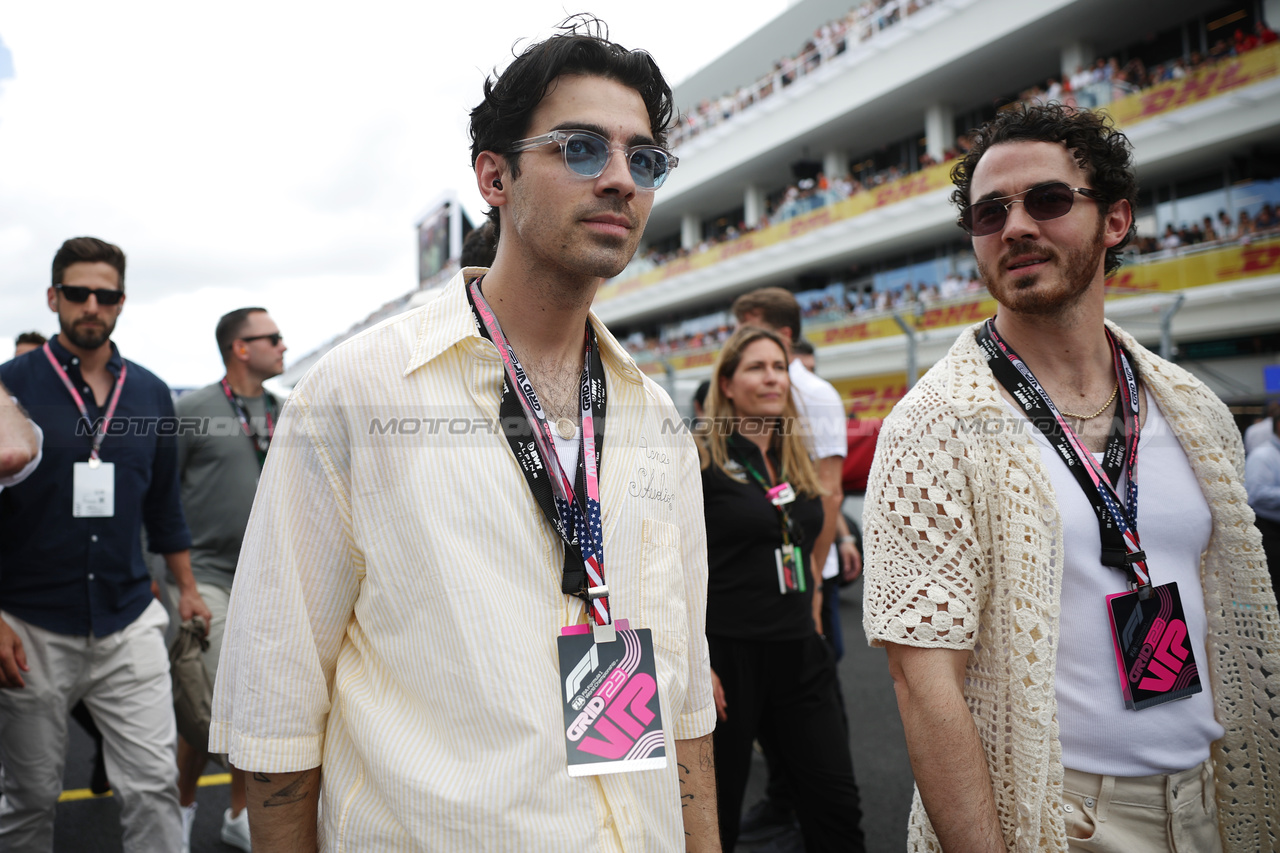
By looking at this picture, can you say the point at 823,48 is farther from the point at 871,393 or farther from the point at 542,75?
the point at 542,75

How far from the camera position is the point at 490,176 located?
1.69 metres

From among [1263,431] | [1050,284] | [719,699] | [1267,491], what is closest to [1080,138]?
[1050,284]

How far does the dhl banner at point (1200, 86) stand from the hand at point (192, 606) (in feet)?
50.9

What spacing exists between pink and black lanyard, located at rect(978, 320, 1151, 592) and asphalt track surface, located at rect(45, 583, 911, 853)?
2294 mm

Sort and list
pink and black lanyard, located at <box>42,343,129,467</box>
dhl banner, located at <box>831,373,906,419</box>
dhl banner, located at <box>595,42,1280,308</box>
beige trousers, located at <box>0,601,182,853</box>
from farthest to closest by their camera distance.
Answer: dhl banner, located at <box>831,373,906,419</box>
dhl banner, located at <box>595,42,1280,308</box>
pink and black lanyard, located at <box>42,343,129,467</box>
beige trousers, located at <box>0,601,182,853</box>

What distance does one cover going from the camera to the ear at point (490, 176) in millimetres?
1658

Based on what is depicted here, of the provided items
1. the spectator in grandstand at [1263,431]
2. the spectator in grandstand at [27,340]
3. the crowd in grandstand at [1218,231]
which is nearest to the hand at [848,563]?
the spectator in grandstand at [1263,431]

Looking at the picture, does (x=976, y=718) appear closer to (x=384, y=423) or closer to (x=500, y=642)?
(x=500, y=642)

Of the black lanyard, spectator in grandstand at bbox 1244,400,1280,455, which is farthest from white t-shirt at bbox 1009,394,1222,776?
spectator in grandstand at bbox 1244,400,1280,455

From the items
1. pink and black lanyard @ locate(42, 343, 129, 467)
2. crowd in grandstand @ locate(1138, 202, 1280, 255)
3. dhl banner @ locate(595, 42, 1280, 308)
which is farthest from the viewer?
dhl banner @ locate(595, 42, 1280, 308)

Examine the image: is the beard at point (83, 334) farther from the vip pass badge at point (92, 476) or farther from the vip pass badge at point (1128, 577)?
the vip pass badge at point (1128, 577)

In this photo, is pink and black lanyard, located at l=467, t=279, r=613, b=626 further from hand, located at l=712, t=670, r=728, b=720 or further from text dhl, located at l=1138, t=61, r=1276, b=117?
text dhl, located at l=1138, t=61, r=1276, b=117

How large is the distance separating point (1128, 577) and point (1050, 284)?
2.30ft

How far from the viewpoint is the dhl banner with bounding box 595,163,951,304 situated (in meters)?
20.9
